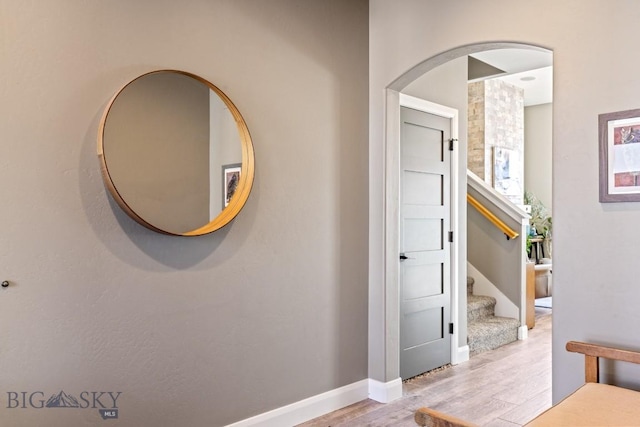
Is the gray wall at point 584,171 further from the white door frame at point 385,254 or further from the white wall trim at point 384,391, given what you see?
the white wall trim at point 384,391

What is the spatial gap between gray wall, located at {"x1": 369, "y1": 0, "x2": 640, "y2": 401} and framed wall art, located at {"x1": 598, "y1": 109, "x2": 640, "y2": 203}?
35 millimetres

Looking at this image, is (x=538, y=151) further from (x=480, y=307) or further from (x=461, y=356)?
(x=461, y=356)

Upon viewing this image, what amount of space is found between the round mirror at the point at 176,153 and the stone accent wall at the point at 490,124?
5.64m

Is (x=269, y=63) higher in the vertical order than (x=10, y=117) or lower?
higher

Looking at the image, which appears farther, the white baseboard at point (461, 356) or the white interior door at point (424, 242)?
the white baseboard at point (461, 356)

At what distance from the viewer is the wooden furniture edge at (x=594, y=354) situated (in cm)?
200

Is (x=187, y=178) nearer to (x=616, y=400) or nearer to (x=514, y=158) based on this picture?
(x=616, y=400)

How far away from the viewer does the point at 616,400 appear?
184 cm

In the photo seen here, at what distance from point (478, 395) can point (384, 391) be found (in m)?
0.71

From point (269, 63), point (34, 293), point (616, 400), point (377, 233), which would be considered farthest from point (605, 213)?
point (34, 293)

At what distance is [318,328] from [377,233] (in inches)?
30.1

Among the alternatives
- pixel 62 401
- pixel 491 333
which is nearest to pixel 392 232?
pixel 491 333

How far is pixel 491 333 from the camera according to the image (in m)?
4.54

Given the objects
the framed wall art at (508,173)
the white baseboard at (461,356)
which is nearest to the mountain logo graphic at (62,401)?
the white baseboard at (461,356)
